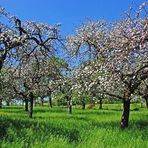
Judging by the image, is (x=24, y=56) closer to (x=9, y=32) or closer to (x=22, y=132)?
(x=9, y=32)

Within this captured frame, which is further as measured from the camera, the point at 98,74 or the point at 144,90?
the point at 144,90

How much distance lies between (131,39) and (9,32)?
9308mm

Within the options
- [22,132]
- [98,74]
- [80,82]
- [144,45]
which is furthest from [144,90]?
[144,45]

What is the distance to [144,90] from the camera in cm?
3231

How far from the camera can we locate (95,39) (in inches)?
1176

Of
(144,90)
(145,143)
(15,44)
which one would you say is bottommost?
(145,143)

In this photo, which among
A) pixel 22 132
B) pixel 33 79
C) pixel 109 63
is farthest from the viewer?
pixel 33 79

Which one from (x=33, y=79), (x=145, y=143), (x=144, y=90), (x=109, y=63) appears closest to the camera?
(x=145, y=143)

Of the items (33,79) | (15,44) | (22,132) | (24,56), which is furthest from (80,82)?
(33,79)

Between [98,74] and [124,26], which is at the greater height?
[124,26]

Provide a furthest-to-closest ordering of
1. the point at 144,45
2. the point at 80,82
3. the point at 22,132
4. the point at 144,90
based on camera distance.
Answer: the point at 144,90, the point at 80,82, the point at 22,132, the point at 144,45

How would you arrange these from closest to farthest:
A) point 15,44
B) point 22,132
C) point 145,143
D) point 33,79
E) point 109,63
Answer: point 145,143 < point 22,132 < point 109,63 < point 15,44 < point 33,79

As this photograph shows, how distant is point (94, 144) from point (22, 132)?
14.1 feet

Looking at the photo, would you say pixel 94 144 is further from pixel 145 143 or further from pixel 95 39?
pixel 95 39
